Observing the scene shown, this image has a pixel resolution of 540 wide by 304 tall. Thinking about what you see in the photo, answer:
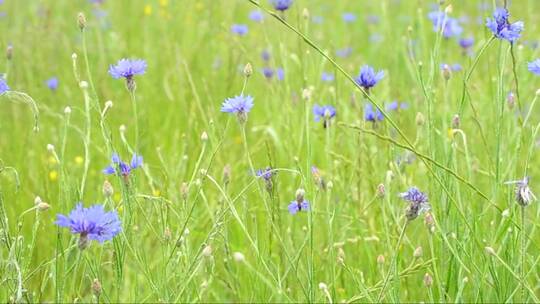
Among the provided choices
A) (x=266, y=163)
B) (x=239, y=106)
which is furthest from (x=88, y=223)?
(x=266, y=163)

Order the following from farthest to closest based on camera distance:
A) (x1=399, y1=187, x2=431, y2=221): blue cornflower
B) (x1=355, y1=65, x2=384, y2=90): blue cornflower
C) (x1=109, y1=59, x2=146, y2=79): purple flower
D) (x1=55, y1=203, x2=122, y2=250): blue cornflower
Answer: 1. (x1=355, y1=65, x2=384, y2=90): blue cornflower
2. (x1=109, y1=59, x2=146, y2=79): purple flower
3. (x1=399, y1=187, x2=431, y2=221): blue cornflower
4. (x1=55, y1=203, x2=122, y2=250): blue cornflower

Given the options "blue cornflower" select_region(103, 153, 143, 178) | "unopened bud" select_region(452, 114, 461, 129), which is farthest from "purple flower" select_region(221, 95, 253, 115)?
"unopened bud" select_region(452, 114, 461, 129)

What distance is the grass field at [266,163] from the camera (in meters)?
1.38

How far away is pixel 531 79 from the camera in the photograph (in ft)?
8.28

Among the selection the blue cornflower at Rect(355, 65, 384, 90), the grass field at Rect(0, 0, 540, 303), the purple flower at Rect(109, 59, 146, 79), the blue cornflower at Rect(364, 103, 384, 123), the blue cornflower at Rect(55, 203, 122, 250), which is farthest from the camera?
the blue cornflower at Rect(364, 103, 384, 123)

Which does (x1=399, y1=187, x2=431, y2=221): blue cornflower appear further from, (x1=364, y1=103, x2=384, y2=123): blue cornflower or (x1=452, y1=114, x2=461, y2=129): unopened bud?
(x1=364, y1=103, x2=384, y2=123): blue cornflower

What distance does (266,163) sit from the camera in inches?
97.3

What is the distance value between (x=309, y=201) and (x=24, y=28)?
8.09 ft

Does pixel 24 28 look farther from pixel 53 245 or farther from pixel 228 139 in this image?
→ pixel 53 245

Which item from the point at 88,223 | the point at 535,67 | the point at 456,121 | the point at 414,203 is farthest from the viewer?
the point at 456,121

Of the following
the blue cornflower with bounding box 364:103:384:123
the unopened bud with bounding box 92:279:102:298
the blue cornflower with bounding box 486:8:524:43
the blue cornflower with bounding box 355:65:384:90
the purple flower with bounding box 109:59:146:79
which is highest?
Result: the blue cornflower with bounding box 364:103:384:123

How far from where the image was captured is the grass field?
1.38 metres

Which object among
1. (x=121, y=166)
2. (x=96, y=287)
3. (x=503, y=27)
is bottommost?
(x=96, y=287)

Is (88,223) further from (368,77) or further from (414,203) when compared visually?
(368,77)
